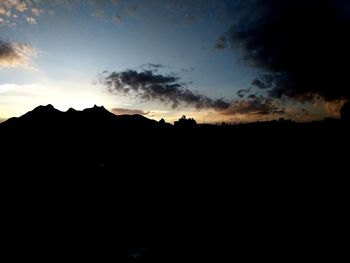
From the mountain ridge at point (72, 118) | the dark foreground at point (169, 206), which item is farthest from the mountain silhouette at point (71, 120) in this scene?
the dark foreground at point (169, 206)

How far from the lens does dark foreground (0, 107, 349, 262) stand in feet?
68.3

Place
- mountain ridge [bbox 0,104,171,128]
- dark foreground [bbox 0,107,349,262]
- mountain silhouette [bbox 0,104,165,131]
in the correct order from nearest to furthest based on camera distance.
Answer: dark foreground [bbox 0,107,349,262]
mountain silhouette [bbox 0,104,165,131]
mountain ridge [bbox 0,104,171,128]

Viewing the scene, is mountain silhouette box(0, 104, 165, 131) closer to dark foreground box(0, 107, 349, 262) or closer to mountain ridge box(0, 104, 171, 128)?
mountain ridge box(0, 104, 171, 128)

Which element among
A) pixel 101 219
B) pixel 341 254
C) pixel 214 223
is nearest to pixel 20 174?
pixel 101 219

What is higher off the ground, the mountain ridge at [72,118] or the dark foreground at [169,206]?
the mountain ridge at [72,118]

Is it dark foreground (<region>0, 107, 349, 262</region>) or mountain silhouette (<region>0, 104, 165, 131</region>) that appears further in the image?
mountain silhouette (<region>0, 104, 165, 131</region>)

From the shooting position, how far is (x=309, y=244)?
21.9 meters

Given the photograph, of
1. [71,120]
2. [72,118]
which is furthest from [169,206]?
[72,118]

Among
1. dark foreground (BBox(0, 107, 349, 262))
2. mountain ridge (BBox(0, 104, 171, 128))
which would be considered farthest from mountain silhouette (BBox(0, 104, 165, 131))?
dark foreground (BBox(0, 107, 349, 262))

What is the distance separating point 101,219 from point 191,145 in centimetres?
4438

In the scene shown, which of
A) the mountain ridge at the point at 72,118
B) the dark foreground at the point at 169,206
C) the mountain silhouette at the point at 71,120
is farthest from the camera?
the mountain ridge at the point at 72,118

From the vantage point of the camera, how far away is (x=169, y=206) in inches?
1186

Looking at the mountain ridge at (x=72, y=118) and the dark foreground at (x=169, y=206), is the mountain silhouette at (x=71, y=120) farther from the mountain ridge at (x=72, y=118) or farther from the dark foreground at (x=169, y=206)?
the dark foreground at (x=169, y=206)

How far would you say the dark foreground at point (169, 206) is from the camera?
20828 millimetres
